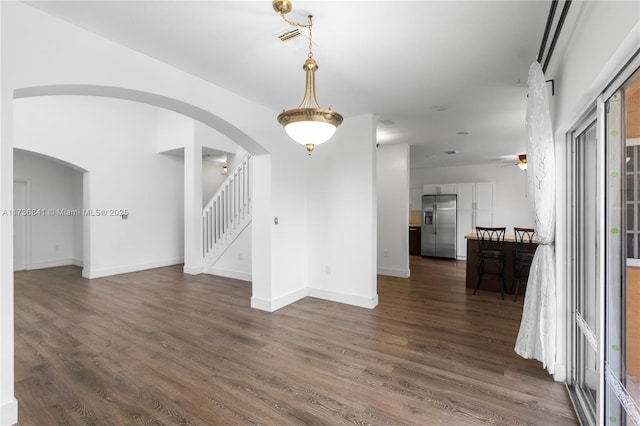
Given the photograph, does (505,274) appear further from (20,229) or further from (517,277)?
(20,229)

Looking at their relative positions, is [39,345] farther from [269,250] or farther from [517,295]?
[517,295]

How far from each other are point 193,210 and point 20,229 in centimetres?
379

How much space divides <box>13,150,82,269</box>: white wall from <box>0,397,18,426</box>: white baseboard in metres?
6.44

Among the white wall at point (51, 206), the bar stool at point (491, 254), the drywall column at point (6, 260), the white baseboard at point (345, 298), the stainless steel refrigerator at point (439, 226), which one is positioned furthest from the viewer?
the stainless steel refrigerator at point (439, 226)

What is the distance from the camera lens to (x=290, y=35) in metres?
2.30

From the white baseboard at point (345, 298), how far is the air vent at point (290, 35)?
10.8 ft

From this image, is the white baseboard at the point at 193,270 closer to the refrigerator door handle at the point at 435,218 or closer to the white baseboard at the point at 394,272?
the white baseboard at the point at 394,272

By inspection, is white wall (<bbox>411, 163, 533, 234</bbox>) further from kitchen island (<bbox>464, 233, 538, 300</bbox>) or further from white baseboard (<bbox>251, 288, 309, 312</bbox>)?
white baseboard (<bbox>251, 288, 309, 312</bbox>)

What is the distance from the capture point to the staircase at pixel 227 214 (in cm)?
607

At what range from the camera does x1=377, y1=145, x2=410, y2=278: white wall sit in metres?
6.15

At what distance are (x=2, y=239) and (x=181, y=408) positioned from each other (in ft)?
5.10

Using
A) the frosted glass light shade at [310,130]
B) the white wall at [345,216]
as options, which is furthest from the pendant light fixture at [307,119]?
the white wall at [345,216]

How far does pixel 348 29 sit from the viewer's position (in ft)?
7.37

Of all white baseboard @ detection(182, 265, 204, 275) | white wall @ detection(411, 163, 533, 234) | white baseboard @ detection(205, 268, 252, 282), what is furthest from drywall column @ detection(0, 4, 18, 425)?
white wall @ detection(411, 163, 533, 234)
